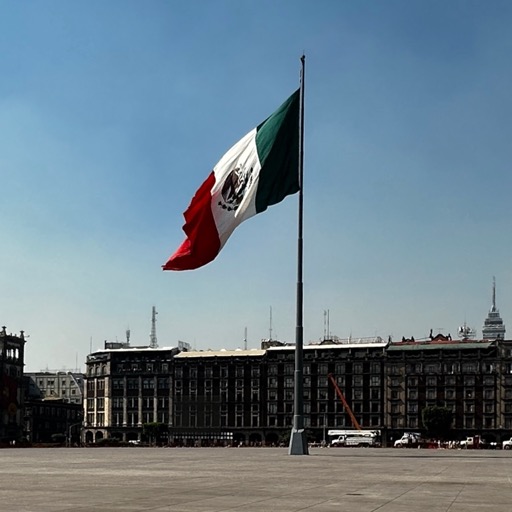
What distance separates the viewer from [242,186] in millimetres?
48688

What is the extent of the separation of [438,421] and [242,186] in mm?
139702

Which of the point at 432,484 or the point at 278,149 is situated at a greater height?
the point at 278,149

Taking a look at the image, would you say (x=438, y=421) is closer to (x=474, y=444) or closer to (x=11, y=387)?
(x=474, y=444)

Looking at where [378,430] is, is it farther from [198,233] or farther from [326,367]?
[198,233]

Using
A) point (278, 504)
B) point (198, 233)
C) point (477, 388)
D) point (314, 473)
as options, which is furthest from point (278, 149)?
point (477, 388)

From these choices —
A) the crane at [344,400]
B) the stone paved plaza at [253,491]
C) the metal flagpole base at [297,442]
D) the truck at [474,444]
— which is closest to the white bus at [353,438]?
the crane at [344,400]

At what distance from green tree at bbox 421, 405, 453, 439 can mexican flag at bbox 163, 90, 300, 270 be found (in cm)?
13854

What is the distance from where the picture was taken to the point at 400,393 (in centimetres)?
19188

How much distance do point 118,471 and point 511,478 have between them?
12.6 metres

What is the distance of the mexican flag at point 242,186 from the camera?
48.3m

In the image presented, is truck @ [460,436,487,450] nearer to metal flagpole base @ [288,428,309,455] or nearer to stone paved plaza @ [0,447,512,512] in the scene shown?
metal flagpole base @ [288,428,309,455]

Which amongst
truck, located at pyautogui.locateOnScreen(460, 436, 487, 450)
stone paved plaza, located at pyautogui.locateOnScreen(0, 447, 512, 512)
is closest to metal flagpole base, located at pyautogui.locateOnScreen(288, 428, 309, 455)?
stone paved plaza, located at pyautogui.locateOnScreen(0, 447, 512, 512)

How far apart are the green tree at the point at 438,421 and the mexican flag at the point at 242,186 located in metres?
139

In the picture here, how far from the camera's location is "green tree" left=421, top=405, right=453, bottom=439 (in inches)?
7067
